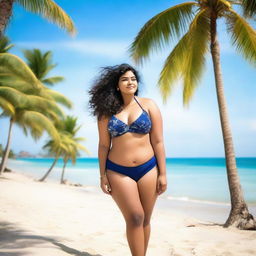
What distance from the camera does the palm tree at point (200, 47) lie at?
22.2 ft

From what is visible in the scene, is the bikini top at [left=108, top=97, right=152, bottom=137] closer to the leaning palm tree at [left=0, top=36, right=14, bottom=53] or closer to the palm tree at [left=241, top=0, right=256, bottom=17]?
the palm tree at [left=241, top=0, right=256, bottom=17]

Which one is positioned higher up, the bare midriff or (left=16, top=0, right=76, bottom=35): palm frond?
(left=16, top=0, right=76, bottom=35): palm frond

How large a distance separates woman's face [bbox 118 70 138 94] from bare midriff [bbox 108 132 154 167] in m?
0.49

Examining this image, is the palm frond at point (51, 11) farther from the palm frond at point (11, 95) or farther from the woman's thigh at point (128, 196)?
the palm frond at point (11, 95)

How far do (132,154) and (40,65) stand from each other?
2045 centimetres

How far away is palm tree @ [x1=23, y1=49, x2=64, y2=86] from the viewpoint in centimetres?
2153

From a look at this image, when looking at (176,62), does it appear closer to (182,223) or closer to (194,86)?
(194,86)

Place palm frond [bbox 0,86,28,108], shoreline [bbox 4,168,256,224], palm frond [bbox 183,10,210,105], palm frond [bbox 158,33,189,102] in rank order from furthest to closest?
palm frond [bbox 0,86,28,108] < shoreline [bbox 4,168,256,224] < palm frond [bbox 158,33,189,102] < palm frond [bbox 183,10,210,105]

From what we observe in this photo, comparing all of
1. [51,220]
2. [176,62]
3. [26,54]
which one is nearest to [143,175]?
[51,220]

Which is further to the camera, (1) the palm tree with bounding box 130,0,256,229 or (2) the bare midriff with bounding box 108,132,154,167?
(1) the palm tree with bounding box 130,0,256,229

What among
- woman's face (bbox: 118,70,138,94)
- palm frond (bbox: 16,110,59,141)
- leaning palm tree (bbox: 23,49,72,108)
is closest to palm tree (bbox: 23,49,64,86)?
leaning palm tree (bbox: 23,49,72,108)

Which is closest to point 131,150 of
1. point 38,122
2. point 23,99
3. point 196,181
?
point 23,99

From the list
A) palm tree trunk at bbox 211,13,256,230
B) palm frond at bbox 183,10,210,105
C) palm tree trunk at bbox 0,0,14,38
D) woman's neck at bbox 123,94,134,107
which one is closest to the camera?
woman's neck at bbox 123,94,134,107

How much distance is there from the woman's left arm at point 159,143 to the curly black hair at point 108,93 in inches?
15.2
